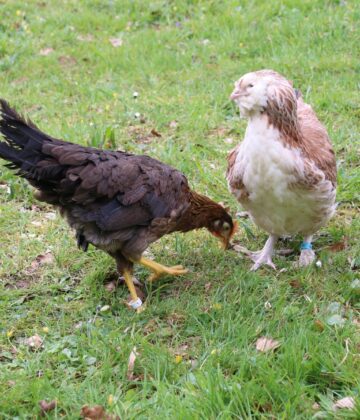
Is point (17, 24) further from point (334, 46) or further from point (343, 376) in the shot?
point (343, 376)

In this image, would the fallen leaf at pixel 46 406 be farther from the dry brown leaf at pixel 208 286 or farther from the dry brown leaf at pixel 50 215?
the dry brown leaf at pixel 50 215

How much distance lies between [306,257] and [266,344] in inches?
43.8

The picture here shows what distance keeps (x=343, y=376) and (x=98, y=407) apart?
1248 mm

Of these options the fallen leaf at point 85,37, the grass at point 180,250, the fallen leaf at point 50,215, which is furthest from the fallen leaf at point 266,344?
the fallen leaf at point 85,37

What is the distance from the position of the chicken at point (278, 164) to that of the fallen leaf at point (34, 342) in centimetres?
159

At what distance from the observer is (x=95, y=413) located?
3.06 metres

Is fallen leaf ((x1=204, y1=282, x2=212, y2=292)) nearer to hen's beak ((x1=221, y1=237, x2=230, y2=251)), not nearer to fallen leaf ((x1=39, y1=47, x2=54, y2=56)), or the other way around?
hen's beak ((x1=221, y1=237, x2=230, y2=251))

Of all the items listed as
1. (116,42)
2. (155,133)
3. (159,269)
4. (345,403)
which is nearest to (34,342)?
(159,269)

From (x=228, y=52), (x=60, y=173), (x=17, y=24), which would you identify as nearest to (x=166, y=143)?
(x=228, y=52)

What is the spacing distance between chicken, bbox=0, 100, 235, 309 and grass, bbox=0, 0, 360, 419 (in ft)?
1.31

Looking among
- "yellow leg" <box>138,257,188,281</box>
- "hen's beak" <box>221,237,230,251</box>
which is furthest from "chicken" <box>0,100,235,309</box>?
"hen's beak" <box>221,237,230,251</box>

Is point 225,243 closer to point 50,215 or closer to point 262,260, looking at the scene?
point 262,260

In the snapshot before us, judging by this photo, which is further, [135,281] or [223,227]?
[223,227]

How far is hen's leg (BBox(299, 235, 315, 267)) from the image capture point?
14.5 feet
